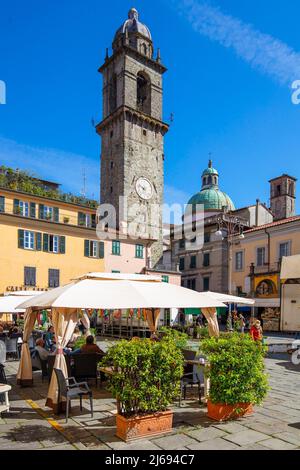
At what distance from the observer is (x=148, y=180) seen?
44312mm

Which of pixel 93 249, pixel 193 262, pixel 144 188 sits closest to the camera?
pixel 93 249

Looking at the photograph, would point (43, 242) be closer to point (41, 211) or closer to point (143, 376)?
point (41, 211)

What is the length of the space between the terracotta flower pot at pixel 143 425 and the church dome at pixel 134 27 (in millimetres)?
49526

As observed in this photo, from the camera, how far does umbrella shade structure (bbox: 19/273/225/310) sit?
687 cm

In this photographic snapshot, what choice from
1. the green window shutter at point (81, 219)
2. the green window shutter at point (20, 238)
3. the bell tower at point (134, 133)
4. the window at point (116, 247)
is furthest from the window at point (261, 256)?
the green window shutter at point (20, 238)

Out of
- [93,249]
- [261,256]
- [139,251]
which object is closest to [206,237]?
[261,256]

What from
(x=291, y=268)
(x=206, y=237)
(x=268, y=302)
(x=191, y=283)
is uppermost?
(x=206, y=237)

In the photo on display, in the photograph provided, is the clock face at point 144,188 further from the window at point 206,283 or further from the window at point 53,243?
the window at point 53,243

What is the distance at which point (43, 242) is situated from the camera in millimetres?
28859

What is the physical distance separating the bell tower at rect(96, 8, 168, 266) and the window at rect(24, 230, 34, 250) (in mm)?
14200

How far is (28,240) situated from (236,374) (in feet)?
80.0

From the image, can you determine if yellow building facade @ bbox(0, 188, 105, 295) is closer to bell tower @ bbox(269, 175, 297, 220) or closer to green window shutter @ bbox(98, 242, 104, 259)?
green window shutter @ bbox(98, 242, 104, 259)

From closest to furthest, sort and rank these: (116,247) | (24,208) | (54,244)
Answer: (24,208)
(54,244)
(116,247)
